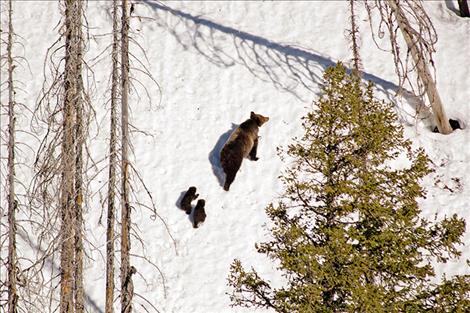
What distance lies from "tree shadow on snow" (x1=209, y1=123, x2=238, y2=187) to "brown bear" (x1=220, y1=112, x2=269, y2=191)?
25 centimetres

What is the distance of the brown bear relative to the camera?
634 inches

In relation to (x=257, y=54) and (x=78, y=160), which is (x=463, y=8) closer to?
(x=257, y=54)

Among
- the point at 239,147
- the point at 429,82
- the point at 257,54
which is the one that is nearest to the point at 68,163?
the point at 239,147

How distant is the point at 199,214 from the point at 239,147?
7.45 ft

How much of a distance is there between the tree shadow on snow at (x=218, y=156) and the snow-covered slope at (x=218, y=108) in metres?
0.04

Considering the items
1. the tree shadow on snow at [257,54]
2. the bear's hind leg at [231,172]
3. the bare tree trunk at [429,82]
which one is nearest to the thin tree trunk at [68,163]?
the bear's hind leg at [231,172]

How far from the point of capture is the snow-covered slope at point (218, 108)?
14.8 meters

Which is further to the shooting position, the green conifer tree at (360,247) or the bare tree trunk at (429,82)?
the bare tree trunk at (429,82)

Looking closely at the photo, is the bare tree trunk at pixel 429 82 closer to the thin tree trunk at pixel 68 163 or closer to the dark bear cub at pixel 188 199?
the dark bear cub at pixel 188 199

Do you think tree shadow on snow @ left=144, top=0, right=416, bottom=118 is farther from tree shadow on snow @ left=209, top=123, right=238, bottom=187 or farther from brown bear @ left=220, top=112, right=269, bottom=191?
tree shadow on snow @ left=209, top=123, right=238, bottom=187

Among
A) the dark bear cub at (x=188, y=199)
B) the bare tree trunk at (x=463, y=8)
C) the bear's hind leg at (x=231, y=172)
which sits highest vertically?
the bare tree trunk at (x=463, y=8)

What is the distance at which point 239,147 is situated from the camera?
1630 cm

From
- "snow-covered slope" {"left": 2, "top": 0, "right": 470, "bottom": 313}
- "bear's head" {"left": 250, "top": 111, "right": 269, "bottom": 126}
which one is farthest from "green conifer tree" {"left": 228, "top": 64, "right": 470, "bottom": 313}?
"bear's head" {"left": 250, "top": 111, "right": 269, "bottom": 126}

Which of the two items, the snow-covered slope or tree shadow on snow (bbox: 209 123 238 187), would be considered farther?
tree shadow on snow (bbox: 209 123 238 187)
